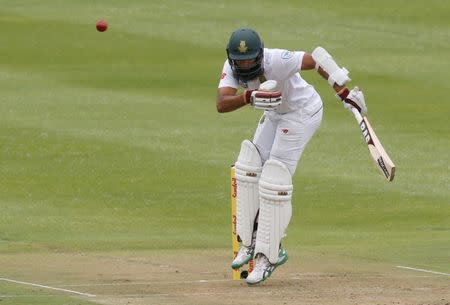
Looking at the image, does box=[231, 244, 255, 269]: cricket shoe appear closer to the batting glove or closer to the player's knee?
the player's knee

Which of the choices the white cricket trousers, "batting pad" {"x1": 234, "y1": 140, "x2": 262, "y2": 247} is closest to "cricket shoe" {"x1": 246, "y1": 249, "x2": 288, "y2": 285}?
"batting pad" {"x1": 234, "y1": 140, "x2": 262, "y2": 247}

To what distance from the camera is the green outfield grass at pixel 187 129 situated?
41.8 feet

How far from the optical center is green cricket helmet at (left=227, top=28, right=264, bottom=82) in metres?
8.48

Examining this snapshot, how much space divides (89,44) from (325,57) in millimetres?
15707

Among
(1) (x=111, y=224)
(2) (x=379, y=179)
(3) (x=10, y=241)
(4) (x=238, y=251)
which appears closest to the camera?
(4) (x=238, y=251)

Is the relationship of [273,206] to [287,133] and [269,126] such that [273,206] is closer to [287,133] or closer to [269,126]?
[287,133]

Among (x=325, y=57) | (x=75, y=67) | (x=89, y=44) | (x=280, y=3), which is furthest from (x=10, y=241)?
(x=280, y=3)

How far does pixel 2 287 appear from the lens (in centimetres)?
869

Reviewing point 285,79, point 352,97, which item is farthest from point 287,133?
point 352,97

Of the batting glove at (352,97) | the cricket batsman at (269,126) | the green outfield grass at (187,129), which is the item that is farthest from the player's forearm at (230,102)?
the green outfield grass at (187,129)

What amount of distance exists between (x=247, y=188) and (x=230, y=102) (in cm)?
69

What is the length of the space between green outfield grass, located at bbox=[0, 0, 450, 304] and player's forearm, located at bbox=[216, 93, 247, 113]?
86.1 inches

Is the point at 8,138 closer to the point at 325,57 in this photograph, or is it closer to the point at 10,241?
the point at 10,241

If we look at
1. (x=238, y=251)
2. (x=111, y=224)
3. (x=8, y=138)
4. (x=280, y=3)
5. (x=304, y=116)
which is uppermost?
(x=304, y=116)
